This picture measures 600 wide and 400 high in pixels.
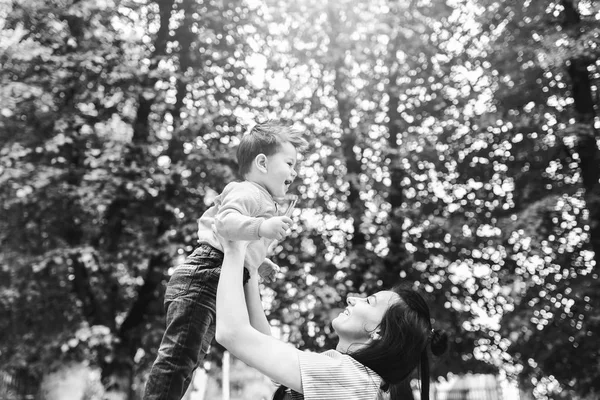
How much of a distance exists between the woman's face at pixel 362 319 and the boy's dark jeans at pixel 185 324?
44 centimetres

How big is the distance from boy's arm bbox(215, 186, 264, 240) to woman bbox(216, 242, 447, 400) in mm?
55

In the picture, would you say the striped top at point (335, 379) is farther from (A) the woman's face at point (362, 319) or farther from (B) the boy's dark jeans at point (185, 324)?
(B) the boy's dark jeans at point (185, 324)

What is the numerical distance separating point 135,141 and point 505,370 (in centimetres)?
697

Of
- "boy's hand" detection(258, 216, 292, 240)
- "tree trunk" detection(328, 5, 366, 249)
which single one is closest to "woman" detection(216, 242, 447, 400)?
"boy's hand" detection(258, 216, 292, 240)

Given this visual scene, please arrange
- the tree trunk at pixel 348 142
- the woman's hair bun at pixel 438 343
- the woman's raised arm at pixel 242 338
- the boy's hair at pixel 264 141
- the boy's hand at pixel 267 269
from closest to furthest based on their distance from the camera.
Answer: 1. the woman's raised arm at pixel 242 338
2. the woman's hair bun at pixel 438 343
3. the boy's hair at pixel 264 141
4. the boy's hand at pixel 267 269
5. the tree trunk at pixel 348 142

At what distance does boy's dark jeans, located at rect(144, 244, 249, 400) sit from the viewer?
2.32m

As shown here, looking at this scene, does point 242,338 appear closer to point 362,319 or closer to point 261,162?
point 362,319

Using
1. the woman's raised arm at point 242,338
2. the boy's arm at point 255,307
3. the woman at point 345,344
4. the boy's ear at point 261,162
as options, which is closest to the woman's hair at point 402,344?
the woman at point 345,344

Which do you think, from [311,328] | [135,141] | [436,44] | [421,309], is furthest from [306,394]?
[436,44]

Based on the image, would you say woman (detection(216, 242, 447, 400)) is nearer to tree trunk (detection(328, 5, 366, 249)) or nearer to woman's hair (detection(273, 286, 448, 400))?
woman's hair (detection(273, 286, 448, 400))

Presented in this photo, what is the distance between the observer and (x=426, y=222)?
963cm

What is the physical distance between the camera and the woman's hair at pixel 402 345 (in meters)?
2.00

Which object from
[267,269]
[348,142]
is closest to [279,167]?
[267,269]

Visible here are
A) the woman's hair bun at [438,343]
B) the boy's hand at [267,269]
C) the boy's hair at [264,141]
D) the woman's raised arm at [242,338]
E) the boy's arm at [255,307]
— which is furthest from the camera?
the boy's hand at [267,269]
